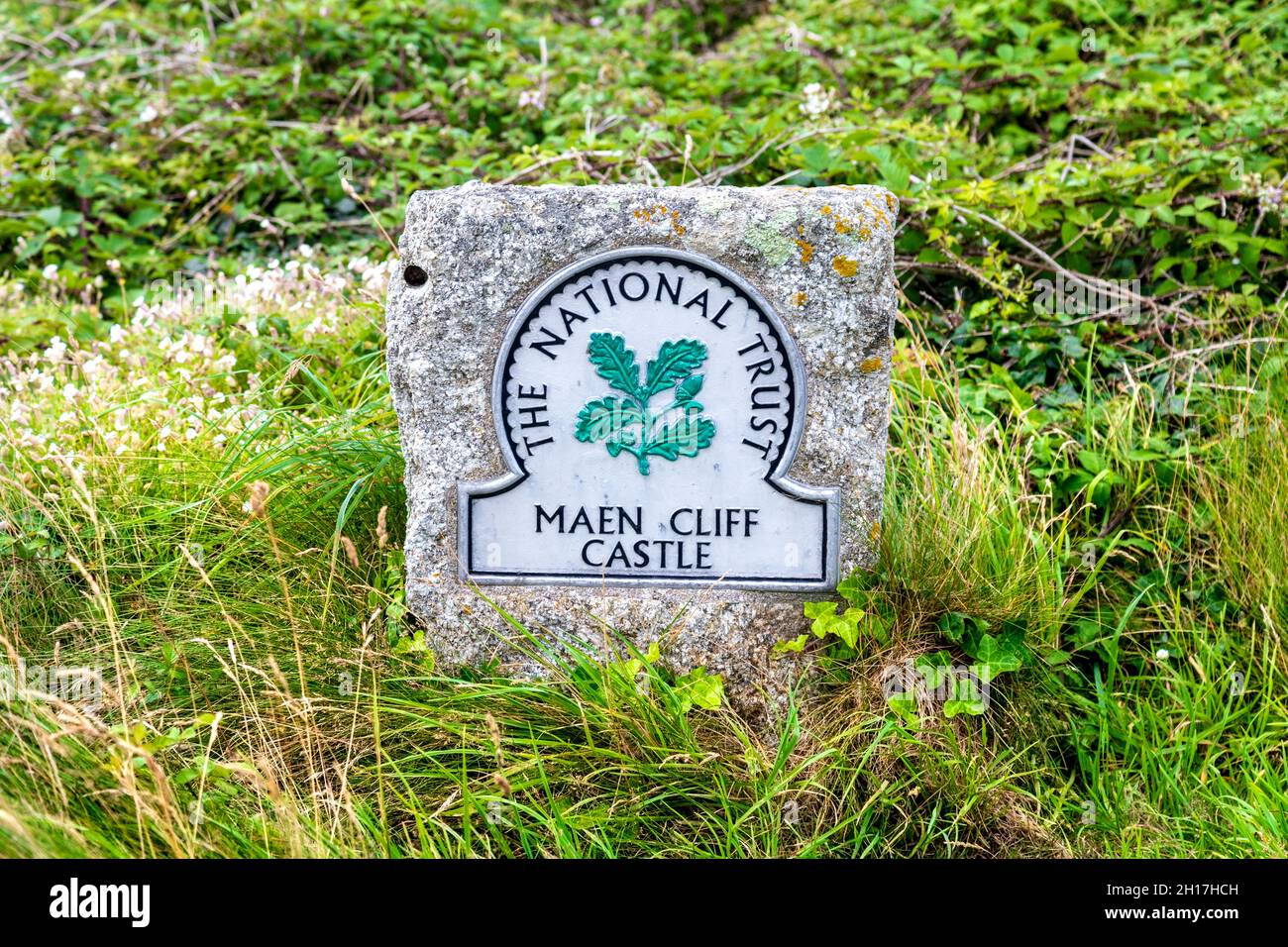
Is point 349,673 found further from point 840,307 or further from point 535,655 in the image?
point 840,307

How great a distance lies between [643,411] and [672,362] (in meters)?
0.13

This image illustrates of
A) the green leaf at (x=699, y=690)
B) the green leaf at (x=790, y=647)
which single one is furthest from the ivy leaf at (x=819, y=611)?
the green leaf at (x=699, y=690)

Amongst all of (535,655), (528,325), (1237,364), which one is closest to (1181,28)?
(1237,364)

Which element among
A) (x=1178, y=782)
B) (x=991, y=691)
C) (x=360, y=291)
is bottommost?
(x=1178, y=782)

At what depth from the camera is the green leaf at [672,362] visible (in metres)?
2.60

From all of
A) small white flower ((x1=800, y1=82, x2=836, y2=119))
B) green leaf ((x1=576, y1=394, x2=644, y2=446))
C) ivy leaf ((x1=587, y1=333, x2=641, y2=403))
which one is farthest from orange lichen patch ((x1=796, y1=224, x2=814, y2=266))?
small white flower ((x1=800, y1=82, x2=836, y2=119))

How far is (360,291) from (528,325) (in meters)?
1.31

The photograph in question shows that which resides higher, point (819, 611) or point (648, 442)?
point (648, 442)

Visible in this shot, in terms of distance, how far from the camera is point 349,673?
254 cm

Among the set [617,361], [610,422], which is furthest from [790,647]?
[617,361]

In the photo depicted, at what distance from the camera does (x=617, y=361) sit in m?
2.60

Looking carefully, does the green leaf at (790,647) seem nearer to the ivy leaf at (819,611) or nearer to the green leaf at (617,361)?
the ivy leaf at (819,611)

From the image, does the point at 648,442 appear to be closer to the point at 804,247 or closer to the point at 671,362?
the point at 671,362

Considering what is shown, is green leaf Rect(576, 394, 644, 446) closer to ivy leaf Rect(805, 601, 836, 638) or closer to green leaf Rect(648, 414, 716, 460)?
green leaf Rect(648, 414, 716, 460)
